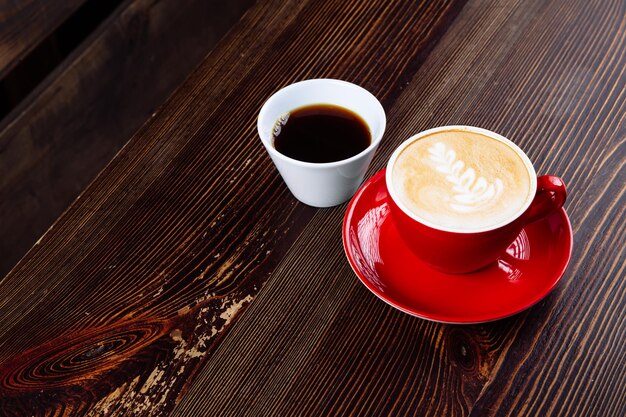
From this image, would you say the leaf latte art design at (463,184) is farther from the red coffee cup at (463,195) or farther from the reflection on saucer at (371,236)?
the reflection on saucer at (371,236)

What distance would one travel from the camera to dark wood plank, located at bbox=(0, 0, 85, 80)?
1.39 metres

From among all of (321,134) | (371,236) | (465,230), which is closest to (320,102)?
(321,134)

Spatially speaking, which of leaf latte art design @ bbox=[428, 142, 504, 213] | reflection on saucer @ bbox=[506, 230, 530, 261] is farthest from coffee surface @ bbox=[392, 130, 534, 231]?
reflection on saucer @ bbox=[506, 230, 530, 261]

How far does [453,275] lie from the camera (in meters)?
0.86

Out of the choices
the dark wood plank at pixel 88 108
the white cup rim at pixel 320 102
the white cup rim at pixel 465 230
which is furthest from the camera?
the dark wood plank at pixel 88 108

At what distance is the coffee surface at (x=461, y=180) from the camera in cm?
79

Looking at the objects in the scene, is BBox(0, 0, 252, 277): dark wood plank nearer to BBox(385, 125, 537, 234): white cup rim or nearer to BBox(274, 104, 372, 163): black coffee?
BBox(274, 104, 372, 163): black coffee

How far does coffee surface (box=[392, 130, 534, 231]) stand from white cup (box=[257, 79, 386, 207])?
72 millimetres

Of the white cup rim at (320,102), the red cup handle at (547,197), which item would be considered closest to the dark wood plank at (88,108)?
the white cup rim at (320,102)

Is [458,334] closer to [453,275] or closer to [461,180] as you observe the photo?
[453,275]

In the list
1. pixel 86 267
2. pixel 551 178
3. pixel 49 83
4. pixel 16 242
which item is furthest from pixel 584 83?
pixel 16 242

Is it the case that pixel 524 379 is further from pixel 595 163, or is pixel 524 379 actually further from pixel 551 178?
pixel 595 163

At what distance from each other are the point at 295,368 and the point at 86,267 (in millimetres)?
340

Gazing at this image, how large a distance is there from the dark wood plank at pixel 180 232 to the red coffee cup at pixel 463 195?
0.19m
